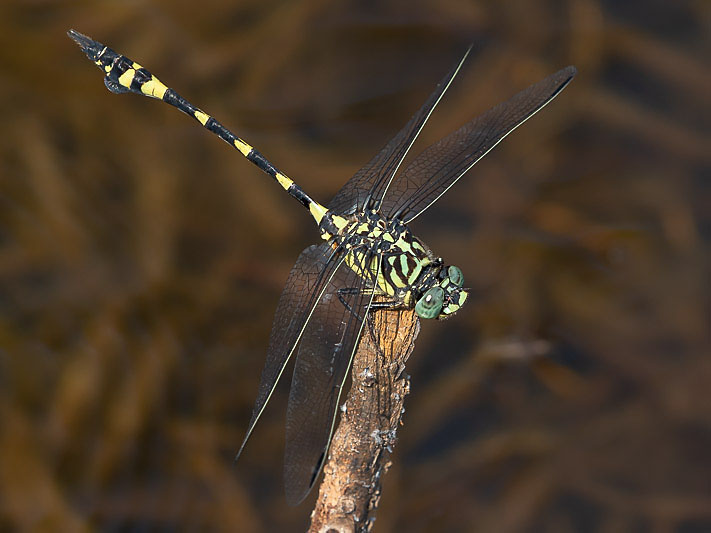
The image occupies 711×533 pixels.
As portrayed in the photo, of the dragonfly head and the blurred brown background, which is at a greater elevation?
the blurred brown background

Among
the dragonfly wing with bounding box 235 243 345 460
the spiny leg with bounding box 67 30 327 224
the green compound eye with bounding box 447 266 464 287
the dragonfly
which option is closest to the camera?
the dragonfly

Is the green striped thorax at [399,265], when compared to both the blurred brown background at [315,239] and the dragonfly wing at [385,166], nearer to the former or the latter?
the dragonfly wing at [385,166]

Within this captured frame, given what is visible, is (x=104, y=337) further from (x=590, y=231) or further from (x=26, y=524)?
(x=590, y=231)

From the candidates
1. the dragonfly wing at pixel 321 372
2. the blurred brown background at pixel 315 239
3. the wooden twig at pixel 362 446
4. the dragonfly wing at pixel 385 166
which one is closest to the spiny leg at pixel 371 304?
the dragonfly wing at pixel 321 372

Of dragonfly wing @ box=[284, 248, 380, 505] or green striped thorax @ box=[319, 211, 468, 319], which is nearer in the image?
dragonfly wing @ box=[284, 248, 380, 505]

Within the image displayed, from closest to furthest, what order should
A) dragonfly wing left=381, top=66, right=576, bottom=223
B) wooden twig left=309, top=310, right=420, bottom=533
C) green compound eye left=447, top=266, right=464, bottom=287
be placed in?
wooden twig left=309, top=310, right=420, bottom=533 < green compound eye left=447, top=266, right=464, bottom=287 < dragonfly wing left=381, top=66, right=576, bottom=223

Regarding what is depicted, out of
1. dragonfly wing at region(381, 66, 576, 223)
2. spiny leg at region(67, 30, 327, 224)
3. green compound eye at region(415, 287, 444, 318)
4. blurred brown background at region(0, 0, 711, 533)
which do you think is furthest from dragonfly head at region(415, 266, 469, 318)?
blurred brown background at region(0, 0, 711, 533)

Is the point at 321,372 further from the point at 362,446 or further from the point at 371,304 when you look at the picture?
the point at 362,446

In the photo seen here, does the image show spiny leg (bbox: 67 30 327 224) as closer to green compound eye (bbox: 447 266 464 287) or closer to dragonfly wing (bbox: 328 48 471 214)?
dragonfly wing (bbox: 328 48 471 214)
